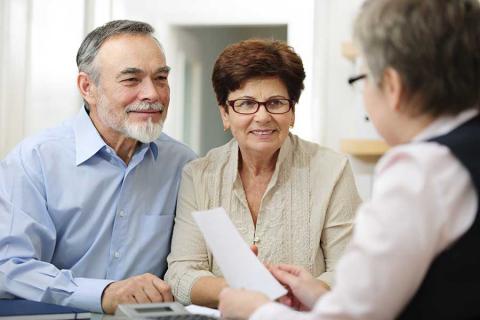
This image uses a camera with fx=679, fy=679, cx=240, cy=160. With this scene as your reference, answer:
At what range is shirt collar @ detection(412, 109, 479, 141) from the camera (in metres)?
0.93

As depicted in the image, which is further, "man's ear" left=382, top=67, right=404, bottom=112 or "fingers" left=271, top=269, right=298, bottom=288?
"fingers" left=271, top=269, right=298, bottom=288

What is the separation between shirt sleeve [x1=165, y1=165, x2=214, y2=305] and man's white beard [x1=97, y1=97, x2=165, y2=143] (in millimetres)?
142

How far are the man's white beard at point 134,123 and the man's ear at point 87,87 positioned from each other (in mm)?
52

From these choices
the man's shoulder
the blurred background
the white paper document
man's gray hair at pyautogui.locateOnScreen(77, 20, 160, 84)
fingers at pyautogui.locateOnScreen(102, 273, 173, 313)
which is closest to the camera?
the white paper document

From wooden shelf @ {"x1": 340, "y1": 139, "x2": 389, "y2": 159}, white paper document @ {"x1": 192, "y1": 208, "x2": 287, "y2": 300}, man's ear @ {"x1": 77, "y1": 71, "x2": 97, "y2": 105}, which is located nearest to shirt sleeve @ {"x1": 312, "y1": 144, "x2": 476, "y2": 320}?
white paper document @ {"x1": 192, "y1": 208, "x2": 287, "y2": 300}

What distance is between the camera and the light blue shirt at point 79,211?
180 cm

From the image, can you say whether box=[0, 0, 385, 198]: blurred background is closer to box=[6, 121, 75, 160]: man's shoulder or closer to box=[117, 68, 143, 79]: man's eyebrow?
box=[117, 68, 143, 79]: man's eyebrow

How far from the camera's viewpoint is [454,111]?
94cm

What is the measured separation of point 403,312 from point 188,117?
9.98 ft

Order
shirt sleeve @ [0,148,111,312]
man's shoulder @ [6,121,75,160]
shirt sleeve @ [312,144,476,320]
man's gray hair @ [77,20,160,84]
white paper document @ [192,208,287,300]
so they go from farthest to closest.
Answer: man's gray hair @ [77,20,160,84], man's shoulder @ [6,121,75,160], shirt sleeve @ [0,148,111,312], white paper document @ [192,208,287,300], shirt sleeve @ [312,144,476,320]

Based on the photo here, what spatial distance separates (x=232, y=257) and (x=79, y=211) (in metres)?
0.75

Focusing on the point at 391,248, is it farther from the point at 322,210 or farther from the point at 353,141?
the point at 353,141

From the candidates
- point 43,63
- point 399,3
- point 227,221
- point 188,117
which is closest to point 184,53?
point 188,117

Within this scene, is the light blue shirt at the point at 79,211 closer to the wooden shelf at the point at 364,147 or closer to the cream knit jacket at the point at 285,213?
the cream knit jacket at the point at 285,213
